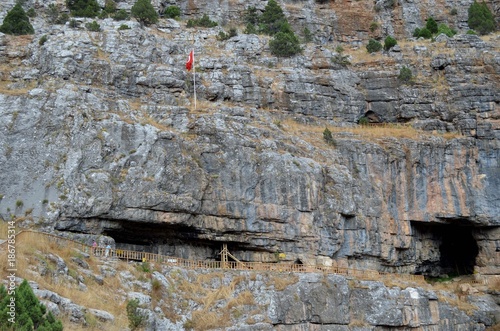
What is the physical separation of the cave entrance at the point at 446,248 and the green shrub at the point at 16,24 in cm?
3194

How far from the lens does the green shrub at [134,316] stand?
89.1 ft

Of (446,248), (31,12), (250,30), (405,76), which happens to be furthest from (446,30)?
(31,12)

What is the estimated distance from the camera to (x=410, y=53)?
54.3 metres

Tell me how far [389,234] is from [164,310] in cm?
1801

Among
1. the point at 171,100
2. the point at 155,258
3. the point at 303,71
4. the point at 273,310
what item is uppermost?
the point at 303,71

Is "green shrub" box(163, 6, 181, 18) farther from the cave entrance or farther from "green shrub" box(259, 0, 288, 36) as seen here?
the cave entrance

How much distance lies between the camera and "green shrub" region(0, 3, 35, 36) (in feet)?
170

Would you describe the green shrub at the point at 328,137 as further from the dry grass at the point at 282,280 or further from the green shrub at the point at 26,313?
the green shrub at the point at 26,313

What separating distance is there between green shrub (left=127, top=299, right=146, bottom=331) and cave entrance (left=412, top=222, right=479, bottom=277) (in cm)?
2396

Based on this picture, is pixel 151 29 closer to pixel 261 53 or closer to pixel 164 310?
pixel 261 53

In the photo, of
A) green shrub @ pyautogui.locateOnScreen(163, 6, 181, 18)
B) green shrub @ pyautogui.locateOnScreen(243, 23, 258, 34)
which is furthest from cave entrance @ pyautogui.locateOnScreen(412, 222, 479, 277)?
green shrub @ pyautogui.locateOnScreen(163, 6, 181, 18)

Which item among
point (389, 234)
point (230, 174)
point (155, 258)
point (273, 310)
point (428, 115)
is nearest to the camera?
point (273, 310)

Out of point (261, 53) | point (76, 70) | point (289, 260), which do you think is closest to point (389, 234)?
point (289, 260)

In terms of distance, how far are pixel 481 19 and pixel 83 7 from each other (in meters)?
35.4
